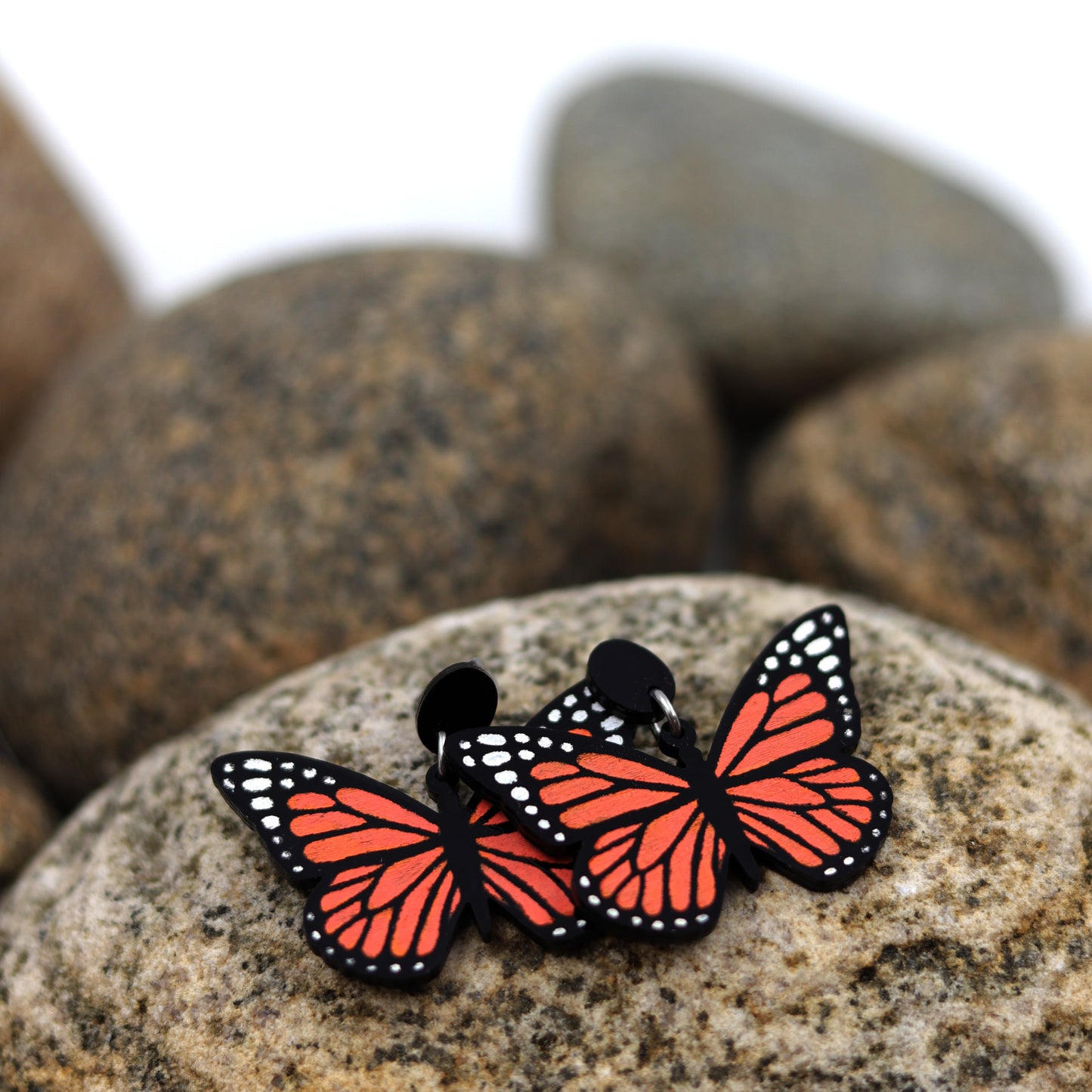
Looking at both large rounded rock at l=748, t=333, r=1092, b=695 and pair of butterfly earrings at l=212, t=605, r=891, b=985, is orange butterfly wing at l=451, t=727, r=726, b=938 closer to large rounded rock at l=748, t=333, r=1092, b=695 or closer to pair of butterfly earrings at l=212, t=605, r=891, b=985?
pair of butterfly earrings at l=212, t=605, r=891, b=985

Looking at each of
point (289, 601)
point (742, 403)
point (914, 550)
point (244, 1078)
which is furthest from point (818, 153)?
point (244, 1078)

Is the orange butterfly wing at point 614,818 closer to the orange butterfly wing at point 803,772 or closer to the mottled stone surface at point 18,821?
the orange butterfly wing at point 803,772

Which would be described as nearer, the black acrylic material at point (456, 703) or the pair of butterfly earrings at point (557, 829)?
the pair of butterfly earrings at point (557, 829)

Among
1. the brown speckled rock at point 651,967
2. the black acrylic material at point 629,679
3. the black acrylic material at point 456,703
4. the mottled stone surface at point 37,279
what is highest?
the mottled stone surface at point 37,279

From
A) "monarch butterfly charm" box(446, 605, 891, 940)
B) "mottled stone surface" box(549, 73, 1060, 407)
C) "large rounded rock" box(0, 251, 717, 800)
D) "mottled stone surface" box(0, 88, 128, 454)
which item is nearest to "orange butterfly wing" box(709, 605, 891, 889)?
"monarch butterfly charm" box(446, 605, 891, 940)

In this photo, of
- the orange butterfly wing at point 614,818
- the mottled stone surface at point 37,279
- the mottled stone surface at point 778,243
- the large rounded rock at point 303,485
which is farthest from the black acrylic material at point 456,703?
the mottled stone surface at point 778,243

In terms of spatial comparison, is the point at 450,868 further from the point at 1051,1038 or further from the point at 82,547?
the point at 82,547

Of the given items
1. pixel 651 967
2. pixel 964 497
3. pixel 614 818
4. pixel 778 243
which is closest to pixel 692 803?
pixel 614 818
